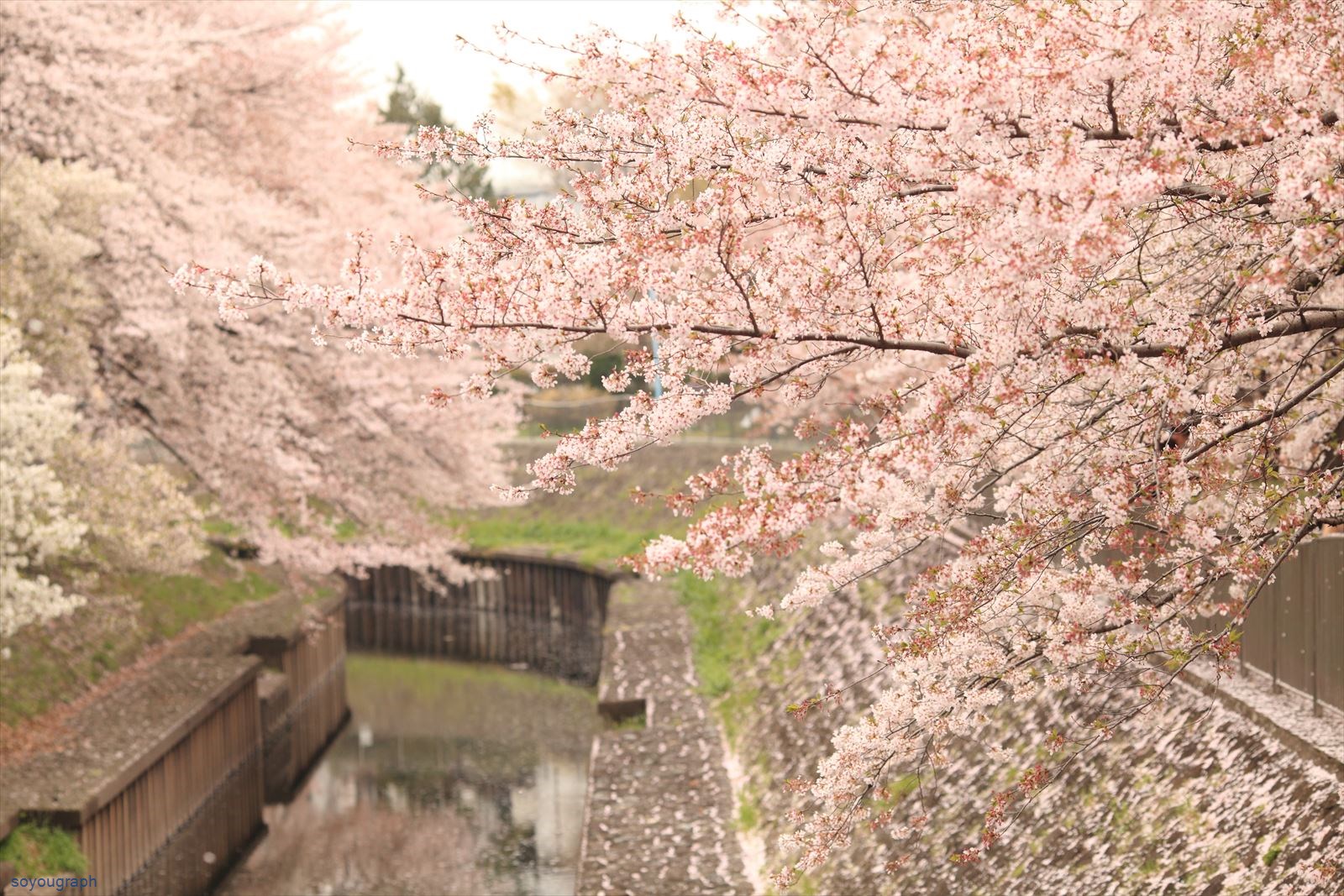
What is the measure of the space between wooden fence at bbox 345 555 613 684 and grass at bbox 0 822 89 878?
13.1 metres

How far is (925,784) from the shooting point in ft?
31.0

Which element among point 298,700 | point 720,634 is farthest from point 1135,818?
point 298,700

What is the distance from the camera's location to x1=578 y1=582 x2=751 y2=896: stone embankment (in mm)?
10336

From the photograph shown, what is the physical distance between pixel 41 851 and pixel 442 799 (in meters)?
6.65

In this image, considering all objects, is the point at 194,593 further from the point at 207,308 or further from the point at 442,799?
the point at 207,308

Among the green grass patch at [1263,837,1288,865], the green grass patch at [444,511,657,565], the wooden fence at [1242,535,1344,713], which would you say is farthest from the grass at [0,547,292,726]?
the green grass patch at [1263,837,1288,865]

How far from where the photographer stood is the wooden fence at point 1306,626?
6605mm

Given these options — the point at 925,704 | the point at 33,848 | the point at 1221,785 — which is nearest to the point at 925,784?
the point at 1221,785

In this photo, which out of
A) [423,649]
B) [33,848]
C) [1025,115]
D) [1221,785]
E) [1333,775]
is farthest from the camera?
[423,649]

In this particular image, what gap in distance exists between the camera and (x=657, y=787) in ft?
41.5

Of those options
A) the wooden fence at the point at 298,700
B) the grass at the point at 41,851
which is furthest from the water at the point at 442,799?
the grass at the point at 41,851

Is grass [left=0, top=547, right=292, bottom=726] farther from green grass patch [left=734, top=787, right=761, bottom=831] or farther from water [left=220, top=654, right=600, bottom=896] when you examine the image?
green grass patch [left=734, top=787, right=761, bottom=831]

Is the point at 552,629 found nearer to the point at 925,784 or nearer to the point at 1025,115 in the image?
the point at 925,784

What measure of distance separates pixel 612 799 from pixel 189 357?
7.44m
